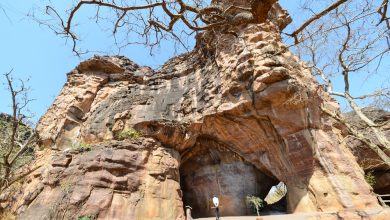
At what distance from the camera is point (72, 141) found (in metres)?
15.4

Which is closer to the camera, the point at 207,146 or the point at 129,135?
the point at 129,135

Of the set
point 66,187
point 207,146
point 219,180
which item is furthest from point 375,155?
point 66,187

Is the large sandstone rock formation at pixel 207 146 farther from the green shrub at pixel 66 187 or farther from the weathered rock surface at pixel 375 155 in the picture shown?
the weathered rock surface at pixel 375 155

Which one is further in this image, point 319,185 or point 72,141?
point 72,141

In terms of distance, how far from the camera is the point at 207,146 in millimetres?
14141

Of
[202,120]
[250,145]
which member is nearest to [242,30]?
[202,120]

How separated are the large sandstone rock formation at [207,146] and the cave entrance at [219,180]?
0.06m

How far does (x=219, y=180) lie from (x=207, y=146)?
2.05m

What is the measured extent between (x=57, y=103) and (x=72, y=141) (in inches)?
131

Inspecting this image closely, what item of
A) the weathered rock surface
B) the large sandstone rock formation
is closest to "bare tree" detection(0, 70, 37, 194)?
the large sandstone rock formation

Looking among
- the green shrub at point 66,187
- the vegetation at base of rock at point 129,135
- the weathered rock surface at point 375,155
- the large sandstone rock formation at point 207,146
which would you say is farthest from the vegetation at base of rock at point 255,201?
the green shrub at point 66,187

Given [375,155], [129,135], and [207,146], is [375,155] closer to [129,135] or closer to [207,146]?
[207,146]

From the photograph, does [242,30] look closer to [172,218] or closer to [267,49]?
[267,49]

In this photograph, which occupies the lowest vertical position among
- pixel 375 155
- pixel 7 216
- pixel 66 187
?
pixel 7 216
